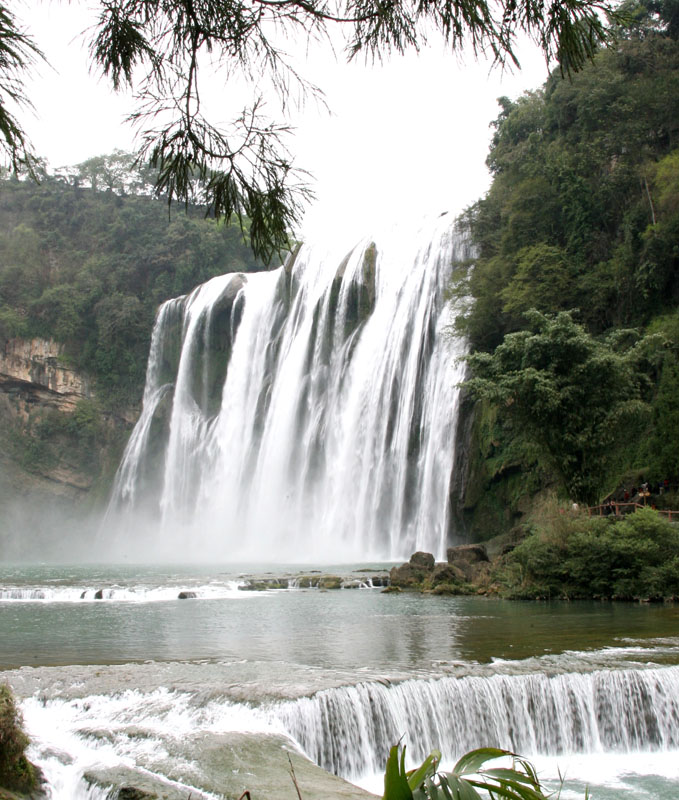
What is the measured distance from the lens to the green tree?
18625 millimetres

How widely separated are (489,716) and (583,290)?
19746 millimetres

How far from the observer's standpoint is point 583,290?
24.8 meters

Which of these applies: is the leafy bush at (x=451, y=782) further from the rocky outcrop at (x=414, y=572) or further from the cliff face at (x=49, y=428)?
the cliff face at (x=49, y=428)

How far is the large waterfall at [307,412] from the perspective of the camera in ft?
93.1

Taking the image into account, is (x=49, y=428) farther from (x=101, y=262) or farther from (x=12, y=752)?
(x=12, y=752)

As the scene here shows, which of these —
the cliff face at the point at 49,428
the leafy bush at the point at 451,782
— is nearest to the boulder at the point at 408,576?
the leafy bush at the point at 451,782

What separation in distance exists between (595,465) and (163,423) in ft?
99.6

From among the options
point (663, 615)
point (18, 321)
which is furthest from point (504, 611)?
point (18, 321)

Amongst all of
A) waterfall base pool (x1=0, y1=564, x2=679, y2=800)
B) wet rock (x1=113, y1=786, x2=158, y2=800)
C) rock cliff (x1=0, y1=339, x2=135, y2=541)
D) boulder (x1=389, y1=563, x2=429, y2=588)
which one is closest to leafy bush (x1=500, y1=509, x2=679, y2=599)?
boulder (x1=389, y1=563, x2=429, y2=588)

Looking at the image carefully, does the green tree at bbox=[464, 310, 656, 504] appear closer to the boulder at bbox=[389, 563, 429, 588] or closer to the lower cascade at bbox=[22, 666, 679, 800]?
the boulder at bbox=[389, 563, 429, 588]

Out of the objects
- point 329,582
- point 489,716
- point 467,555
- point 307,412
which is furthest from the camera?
point 307,412

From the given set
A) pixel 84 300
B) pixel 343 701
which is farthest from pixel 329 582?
pixel 84 300

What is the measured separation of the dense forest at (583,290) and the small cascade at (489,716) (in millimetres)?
11232

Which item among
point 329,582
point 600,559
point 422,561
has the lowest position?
point 329,582
